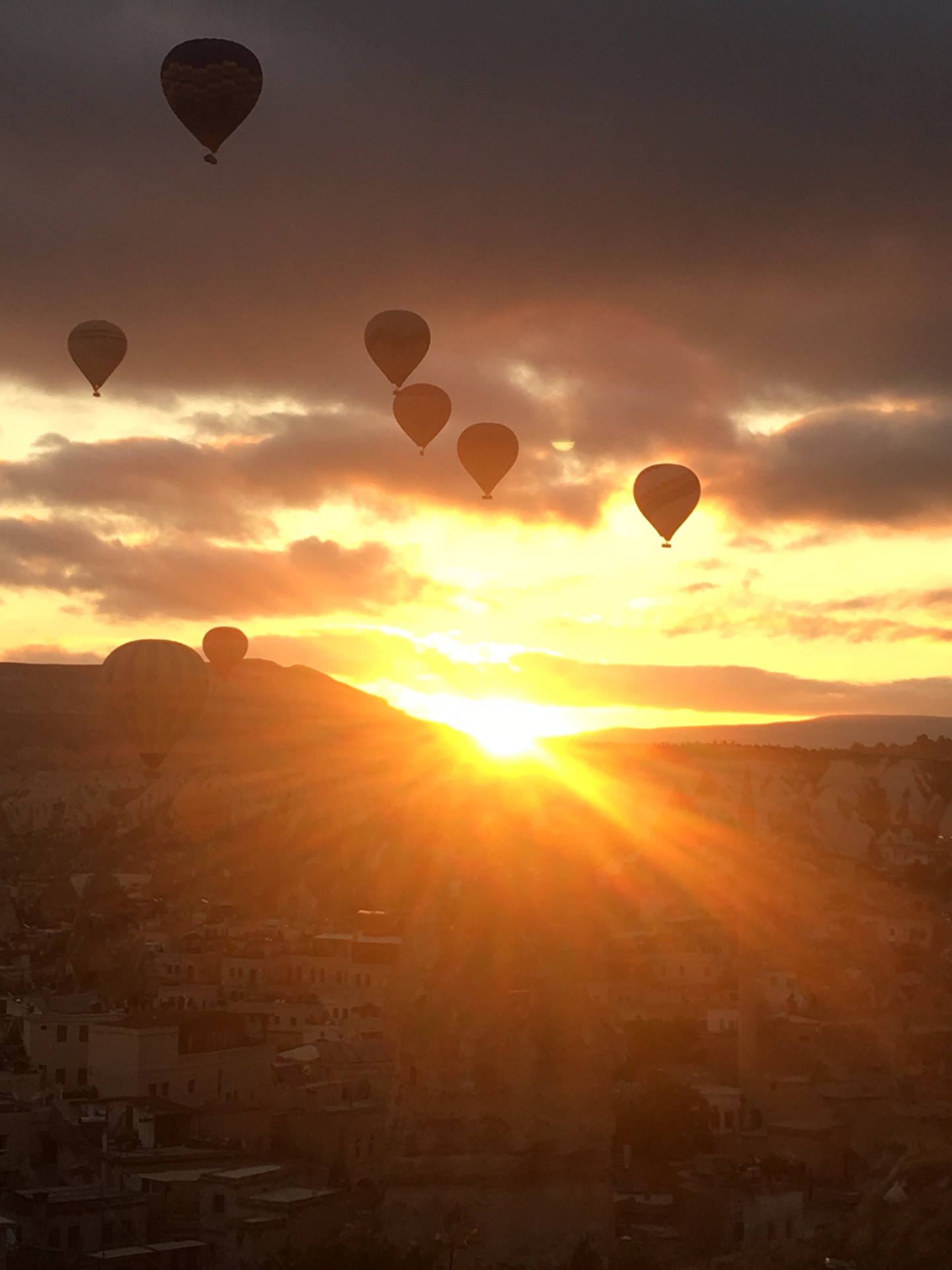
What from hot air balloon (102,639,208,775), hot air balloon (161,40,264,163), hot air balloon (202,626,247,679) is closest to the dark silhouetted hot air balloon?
hot air balloon (161,40,264,163)

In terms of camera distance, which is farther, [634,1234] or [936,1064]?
[936,1064]

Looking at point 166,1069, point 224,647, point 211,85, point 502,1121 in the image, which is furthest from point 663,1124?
point 224,647

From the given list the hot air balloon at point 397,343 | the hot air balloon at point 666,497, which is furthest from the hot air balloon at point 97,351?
the hot air balloon at point 666,497

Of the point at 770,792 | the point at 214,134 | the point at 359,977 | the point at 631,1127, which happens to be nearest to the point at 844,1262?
the point at 631,1127

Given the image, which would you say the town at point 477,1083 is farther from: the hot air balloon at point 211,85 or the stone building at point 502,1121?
the hot air balloon at point 211,85

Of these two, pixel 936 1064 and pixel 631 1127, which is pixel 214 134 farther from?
pixel 936 1064

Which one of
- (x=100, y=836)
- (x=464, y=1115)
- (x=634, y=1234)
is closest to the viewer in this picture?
(x=464, y=1115)

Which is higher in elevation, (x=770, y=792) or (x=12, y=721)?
(x=12, y=721)

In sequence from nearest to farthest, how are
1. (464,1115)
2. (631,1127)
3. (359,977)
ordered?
(464,1115)
(631,1127)
(359,977)

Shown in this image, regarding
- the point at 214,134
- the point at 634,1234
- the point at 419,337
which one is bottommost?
the point at 634,1234
